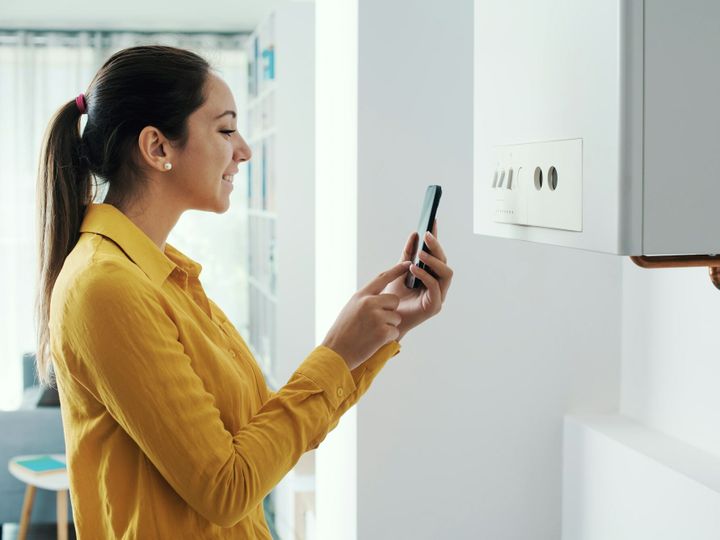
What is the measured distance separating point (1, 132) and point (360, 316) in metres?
4.80

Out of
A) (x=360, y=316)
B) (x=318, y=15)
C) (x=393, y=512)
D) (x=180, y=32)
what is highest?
(x=180, y=32)

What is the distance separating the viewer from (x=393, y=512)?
1.90 m

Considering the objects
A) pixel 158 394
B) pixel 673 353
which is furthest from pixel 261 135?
pixel 158 394

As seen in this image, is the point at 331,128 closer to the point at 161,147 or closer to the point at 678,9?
the point at 161,147

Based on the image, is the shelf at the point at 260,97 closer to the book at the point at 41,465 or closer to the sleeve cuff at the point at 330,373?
the book at the point at 41,465

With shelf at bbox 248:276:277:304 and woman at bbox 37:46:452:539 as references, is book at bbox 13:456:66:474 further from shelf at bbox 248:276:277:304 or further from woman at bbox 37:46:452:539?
woman at bbox 37:46:452:539

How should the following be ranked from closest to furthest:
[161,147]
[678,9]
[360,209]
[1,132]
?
1. [678,9]
2. [161,147]
3. [360,209]
4. [1,132]

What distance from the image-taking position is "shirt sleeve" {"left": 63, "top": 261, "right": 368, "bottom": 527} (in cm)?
93

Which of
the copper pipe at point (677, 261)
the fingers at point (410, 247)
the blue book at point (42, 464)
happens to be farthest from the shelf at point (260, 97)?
the copper pipe at point (677, 261)

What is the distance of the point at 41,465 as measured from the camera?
345 cm


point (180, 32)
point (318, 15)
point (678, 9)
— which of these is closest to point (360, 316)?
point (678, 9)

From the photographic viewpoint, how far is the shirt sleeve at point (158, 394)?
3.05ft

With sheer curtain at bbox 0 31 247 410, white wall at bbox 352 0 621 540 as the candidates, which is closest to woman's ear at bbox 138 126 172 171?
white wall at bbox 352 0 621 540

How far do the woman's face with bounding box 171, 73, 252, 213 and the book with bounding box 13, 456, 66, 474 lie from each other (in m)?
2.59
